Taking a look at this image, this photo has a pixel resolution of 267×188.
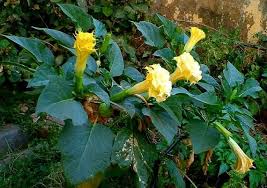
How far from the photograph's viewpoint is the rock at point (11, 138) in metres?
2.90

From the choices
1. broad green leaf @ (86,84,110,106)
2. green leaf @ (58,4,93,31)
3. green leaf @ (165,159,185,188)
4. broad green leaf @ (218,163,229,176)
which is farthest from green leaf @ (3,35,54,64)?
broad green leaf @ (218,163,229,176)

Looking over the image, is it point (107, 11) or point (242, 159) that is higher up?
point (242, 159)

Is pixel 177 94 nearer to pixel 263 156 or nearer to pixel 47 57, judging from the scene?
pixel 47 57

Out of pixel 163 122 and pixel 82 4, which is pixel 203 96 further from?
pixel 82 4

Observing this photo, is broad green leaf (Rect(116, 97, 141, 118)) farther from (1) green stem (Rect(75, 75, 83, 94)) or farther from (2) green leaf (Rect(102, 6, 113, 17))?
(2) green leaf (Rect(102, 6, 113, 17))

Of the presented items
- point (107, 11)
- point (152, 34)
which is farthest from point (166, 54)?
point (107, 11)

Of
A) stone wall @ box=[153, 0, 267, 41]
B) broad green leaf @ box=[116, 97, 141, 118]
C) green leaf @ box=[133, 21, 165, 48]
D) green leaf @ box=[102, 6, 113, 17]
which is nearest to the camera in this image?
broad green leaf @ box=[116, 97, 141, 118]

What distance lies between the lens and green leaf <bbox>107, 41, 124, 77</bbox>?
171 cm

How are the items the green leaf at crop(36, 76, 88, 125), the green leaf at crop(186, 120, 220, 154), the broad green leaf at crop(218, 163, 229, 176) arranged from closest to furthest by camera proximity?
the green leaf at crop(36, 76, 88, 125), the green leaf at crop(186, 120, 220, 154), the broad green leaf at crop(218, 163, 229, 176)

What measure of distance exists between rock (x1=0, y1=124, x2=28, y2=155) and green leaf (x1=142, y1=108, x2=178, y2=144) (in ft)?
5.32

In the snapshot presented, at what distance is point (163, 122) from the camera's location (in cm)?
150

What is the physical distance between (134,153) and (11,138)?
158cm

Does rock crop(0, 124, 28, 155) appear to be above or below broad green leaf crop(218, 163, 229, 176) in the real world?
below

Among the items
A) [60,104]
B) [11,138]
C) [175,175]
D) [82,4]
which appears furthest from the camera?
[82,4]
